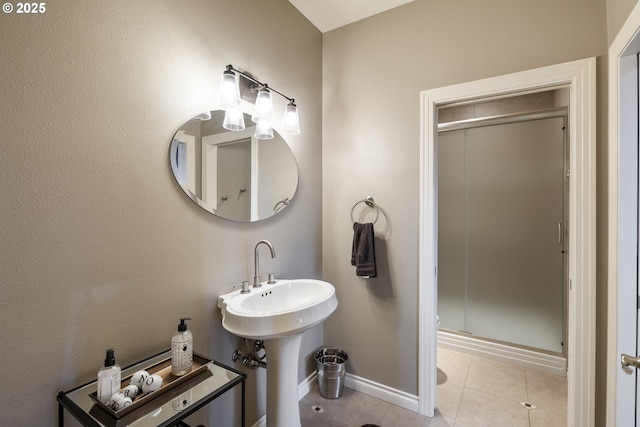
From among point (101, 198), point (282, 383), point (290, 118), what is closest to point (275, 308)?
point (282, 383)

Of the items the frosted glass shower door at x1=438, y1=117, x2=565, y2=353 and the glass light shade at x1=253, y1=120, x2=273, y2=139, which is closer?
the glass light shade at x1=253, y1=120, x2=273, y2=139

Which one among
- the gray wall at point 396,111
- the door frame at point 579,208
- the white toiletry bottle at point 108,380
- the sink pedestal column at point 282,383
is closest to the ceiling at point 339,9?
the gray wall at point 396,111

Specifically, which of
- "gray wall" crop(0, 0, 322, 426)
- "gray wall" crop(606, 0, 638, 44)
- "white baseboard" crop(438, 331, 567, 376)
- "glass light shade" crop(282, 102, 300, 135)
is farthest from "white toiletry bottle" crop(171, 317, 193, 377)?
"white baseboard" crop(438, 331, 567, 376)

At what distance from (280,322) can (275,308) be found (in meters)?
0.43

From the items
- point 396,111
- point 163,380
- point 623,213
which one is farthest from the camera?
point 396,111

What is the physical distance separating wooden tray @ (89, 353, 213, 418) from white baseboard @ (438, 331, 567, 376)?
8.12ft

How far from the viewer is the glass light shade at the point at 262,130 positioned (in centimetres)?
167

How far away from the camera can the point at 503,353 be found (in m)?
2.55

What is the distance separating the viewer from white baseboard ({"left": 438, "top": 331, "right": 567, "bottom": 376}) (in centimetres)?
236

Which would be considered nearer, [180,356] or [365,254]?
[180,356]

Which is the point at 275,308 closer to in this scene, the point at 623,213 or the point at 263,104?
the point at 263,104

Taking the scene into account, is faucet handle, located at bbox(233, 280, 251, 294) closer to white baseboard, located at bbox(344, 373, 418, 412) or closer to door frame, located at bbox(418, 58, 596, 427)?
white baseboard, located at bbox(344, 373, 418, 412)

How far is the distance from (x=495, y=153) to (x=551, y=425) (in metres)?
2.07

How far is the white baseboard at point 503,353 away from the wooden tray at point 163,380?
248 cm
